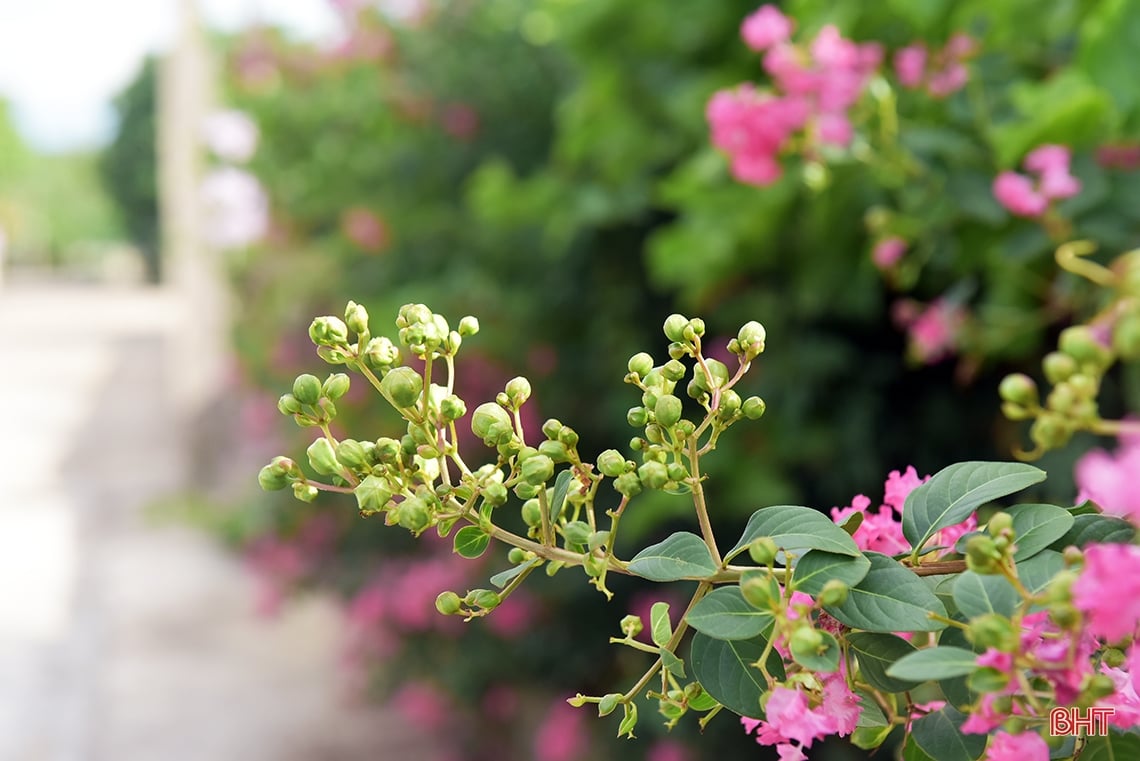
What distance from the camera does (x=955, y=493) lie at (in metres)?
0.39

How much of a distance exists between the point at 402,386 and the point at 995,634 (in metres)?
0.19

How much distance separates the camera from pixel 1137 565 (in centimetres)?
24

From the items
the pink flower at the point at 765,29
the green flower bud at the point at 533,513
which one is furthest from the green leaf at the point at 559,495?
the pink flower at the point at 765,29

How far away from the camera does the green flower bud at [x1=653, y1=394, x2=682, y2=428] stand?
1.23 ft

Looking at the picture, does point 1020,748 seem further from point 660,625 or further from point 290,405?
point 290,405

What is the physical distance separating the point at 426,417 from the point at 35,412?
28.8ft

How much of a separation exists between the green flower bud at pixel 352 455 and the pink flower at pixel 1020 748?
21cm

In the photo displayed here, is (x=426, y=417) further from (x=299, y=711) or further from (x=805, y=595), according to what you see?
(x=299, y=711)

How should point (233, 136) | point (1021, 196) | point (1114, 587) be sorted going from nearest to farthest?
point (1114, 587) < point (1021, 196) < point (233, 136)

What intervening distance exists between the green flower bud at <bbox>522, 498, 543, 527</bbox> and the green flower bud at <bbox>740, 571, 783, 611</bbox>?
0.07 m

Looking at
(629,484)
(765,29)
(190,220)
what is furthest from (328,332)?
(190,220)

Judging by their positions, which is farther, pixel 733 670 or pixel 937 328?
pixel 937 328

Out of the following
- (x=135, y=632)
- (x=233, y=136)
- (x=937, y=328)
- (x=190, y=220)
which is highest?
(x=190, y=220)

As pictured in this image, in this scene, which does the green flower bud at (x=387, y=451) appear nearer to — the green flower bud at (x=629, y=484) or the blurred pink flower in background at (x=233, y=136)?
the green flower bud at (x=629, y=484)
